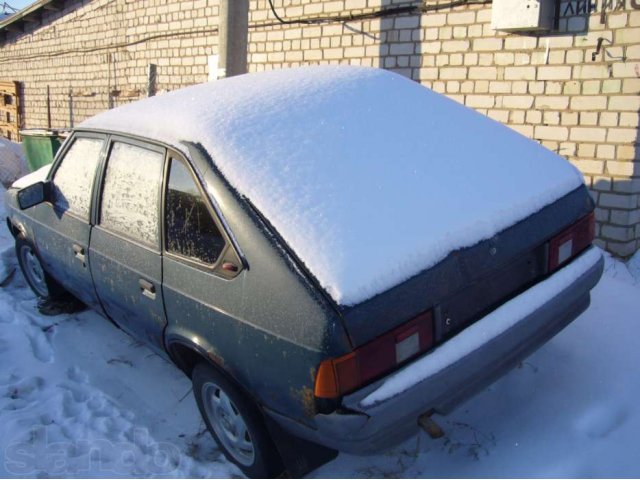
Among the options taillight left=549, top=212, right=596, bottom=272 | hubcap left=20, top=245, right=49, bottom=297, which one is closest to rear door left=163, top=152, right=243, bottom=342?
taillight left=549, top=212, right=596, bottom=272

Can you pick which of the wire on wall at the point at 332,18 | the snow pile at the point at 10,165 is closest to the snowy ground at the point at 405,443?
the wire on wall at the point at 332,18

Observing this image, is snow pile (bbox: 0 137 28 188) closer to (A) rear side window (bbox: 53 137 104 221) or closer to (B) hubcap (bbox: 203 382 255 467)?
(A) rear side window (bbox: 53 137 104 221)

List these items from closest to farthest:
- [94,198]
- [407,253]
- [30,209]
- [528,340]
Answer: [407,253] < [528,340] < [94,198] < [30,209]

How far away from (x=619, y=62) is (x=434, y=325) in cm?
352

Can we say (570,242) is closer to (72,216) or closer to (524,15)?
(72,216)

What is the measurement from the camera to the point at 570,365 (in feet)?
9.27

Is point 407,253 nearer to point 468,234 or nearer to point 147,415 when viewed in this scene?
point 468,234

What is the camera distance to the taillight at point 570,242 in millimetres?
2412

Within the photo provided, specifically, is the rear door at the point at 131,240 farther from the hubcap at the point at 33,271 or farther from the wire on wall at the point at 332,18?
the wire on wall at the point at 332,18

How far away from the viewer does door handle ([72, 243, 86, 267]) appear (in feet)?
10.3

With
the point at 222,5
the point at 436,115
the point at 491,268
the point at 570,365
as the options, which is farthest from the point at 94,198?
the point at 222,5

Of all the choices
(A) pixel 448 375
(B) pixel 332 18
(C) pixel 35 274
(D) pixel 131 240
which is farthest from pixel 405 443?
(B) pixel 332 18

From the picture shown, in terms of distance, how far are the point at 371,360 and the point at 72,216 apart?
2277mm

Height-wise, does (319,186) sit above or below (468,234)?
above
